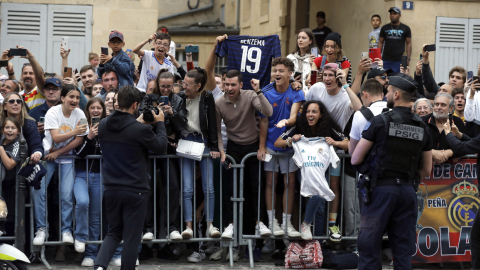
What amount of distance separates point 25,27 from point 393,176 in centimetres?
1186

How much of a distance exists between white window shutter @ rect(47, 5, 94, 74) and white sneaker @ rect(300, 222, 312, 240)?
8.96 metres

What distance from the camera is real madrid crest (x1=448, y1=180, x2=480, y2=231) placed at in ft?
26.3

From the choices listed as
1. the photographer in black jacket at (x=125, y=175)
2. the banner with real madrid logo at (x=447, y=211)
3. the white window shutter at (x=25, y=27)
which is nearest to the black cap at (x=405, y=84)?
the banner with real madrid logo at (x=447, y=211)

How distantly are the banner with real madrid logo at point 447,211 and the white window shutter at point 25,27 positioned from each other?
10.6 m

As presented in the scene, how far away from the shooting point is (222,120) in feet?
27.5

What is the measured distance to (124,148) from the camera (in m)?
6.30

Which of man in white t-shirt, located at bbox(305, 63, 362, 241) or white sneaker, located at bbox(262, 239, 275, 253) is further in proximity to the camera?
white sneaker, located at bbox(262, 239, 275, 253)

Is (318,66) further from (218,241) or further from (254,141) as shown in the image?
(218,241)

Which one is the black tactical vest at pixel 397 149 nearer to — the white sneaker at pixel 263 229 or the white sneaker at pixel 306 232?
the white sneaker at pixel 306 232

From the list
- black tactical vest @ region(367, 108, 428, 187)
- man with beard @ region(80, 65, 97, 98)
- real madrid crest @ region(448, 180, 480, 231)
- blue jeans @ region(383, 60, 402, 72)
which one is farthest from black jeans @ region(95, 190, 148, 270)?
blue jeans @ region(383, 60, 402, 72)

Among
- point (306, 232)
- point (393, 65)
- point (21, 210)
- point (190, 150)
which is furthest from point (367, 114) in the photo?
point (393, 65)

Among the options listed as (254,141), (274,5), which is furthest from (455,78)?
(274,5)

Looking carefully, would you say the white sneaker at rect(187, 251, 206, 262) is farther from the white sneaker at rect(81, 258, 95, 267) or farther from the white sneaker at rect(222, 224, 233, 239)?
the white sneaker at rect(81, 258, 95, 267)

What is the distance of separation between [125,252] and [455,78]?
571 cm
